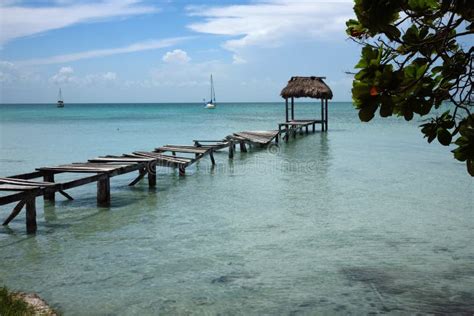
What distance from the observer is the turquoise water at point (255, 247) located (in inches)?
196

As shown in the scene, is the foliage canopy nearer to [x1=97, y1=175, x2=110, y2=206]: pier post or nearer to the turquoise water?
the turquoise water

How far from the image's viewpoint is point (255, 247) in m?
6.66

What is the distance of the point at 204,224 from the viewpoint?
7910mm

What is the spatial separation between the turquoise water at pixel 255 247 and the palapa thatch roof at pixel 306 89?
15883mm

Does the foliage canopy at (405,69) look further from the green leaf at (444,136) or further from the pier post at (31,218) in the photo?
the pier post at (31,218)

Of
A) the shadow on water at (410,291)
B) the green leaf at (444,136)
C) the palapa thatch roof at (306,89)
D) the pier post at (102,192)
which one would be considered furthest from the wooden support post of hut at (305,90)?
the green leaf at (444,136)

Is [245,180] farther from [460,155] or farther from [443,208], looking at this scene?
[460,155]

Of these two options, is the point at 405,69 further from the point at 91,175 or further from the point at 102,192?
the point at 91,175

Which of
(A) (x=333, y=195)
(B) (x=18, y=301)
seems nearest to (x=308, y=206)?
(A) (x=333, y=195)

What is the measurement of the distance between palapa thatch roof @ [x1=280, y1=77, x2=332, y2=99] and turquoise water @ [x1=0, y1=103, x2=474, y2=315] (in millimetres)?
15883

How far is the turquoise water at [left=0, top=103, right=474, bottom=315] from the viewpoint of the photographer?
4973 millimetres

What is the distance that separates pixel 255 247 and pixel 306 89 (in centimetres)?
2240

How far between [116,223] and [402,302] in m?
4.73

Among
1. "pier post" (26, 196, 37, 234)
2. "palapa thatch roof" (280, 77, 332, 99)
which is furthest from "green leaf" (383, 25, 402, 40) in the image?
"palapa thatch roof" (280, 77, 332, 99)
